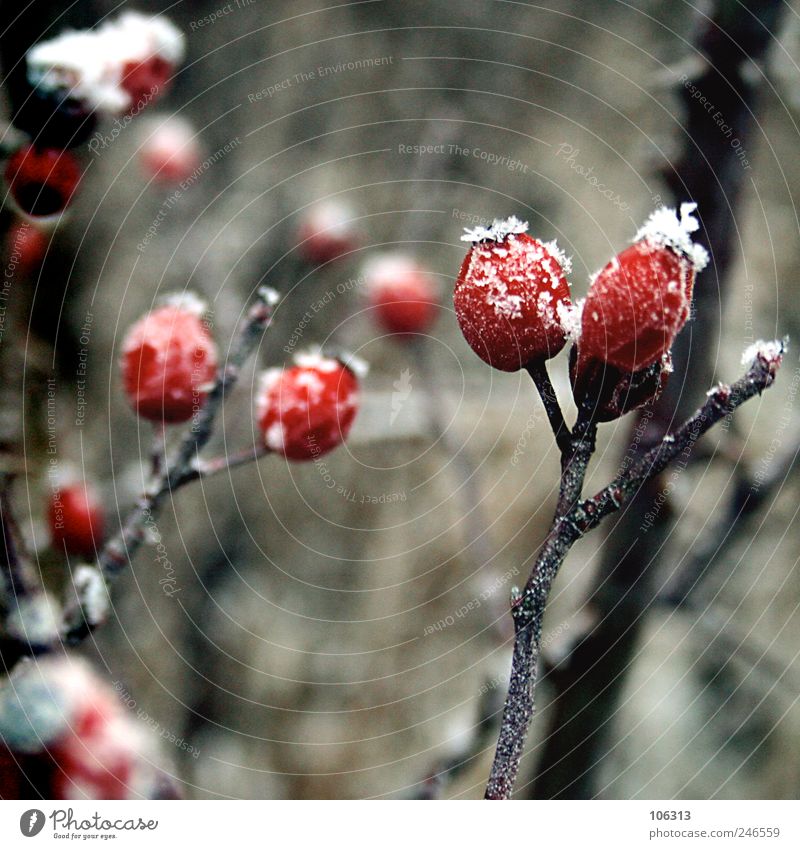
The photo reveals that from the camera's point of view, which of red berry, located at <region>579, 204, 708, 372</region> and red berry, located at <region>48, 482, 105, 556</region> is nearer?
red berry, located at <region>579, 204, 708, 372</region>

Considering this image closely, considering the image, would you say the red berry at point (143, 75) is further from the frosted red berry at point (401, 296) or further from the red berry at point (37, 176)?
the frosted red berry at point (401, 296)

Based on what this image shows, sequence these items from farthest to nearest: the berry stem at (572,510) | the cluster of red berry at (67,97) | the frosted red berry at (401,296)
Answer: the frosted red berry at (401,296)
the cluster of red berry at (67,97)
the berry stem at (572,510)

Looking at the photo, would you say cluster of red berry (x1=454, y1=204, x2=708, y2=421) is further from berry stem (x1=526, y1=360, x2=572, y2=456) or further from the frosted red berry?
the frosted red berry

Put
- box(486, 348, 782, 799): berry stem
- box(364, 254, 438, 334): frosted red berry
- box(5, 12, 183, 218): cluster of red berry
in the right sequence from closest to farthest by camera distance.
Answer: box(486, 348, 782, 799): berry stem
box(5, 12, 183, 218): cluster of red berry
box(364, 254, 438, 334): frosted red berry

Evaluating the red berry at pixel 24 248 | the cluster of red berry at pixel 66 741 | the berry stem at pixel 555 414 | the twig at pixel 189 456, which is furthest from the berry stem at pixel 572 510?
the red berry at pixel 24 248

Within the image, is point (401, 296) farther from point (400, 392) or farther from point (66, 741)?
point (66, 741)

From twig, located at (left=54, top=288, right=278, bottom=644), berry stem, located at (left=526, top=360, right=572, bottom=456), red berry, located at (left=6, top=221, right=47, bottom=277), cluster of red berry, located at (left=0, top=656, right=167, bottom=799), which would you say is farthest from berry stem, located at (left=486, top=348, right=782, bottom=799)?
red berry, located at (left=6, top=221, right=47, bottom=277)

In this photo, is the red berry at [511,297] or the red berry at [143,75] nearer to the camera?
the red berry at [511,297]
